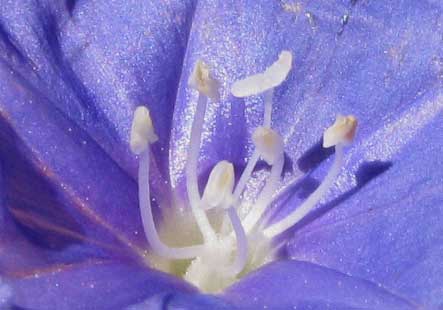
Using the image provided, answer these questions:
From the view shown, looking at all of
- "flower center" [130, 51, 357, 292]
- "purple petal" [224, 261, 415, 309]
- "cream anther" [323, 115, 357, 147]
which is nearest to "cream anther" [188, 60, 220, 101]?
"flower center" [130, 51, 357, 292]

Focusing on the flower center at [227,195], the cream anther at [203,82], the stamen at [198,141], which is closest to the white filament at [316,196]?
the flower center at [227,195]

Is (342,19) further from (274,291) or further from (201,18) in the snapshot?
(274,291)

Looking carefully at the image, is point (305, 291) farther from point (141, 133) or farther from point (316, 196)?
point (141, 133)

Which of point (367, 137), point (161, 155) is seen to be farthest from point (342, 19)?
point (161, 155)

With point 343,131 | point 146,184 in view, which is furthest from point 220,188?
point 343,131

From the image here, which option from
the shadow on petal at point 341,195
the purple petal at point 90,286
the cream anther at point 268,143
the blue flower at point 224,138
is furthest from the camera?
the shadow on petal at point 341,195

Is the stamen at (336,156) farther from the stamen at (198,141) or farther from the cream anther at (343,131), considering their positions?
the stamen at (198,141)

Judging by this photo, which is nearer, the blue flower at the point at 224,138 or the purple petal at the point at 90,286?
the purple petal at the point at 90,286
